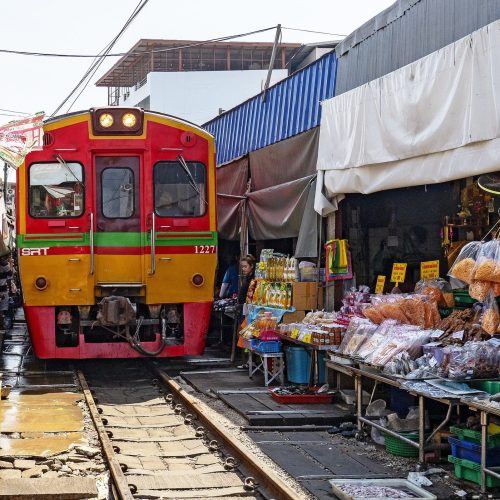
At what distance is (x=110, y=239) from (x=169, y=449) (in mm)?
4558

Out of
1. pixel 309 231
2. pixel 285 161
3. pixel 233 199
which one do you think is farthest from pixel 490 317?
pixel 233 199

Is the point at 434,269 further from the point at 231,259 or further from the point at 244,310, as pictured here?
the point at 231,259

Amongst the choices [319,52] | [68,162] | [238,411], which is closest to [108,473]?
[238,411]

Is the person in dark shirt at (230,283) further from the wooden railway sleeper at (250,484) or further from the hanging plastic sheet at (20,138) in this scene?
the wooden railway sleeper at (250,484)

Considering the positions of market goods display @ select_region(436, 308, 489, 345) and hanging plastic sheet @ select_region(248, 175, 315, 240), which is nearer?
market goods display @ select_region(436, 308, 489, 345)

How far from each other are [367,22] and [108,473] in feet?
21.0

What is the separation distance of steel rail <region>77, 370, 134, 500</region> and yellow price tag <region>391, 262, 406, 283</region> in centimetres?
384

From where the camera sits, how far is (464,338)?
7.69 m

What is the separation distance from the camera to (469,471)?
22.0 feet

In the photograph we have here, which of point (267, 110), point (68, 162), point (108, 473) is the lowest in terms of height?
point (108, 473)

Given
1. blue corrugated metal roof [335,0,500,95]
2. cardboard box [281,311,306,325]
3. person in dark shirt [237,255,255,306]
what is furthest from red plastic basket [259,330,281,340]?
blue corrugated metal roof [335,0,500,95]

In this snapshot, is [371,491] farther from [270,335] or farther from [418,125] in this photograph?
[270,335]

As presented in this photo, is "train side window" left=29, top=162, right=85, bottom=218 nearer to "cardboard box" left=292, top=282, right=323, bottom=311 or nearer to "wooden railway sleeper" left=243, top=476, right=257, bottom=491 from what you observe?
"cardboard box" left=292, top=282, right=323, bottom=311

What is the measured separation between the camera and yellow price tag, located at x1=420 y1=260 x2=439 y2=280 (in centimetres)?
990
